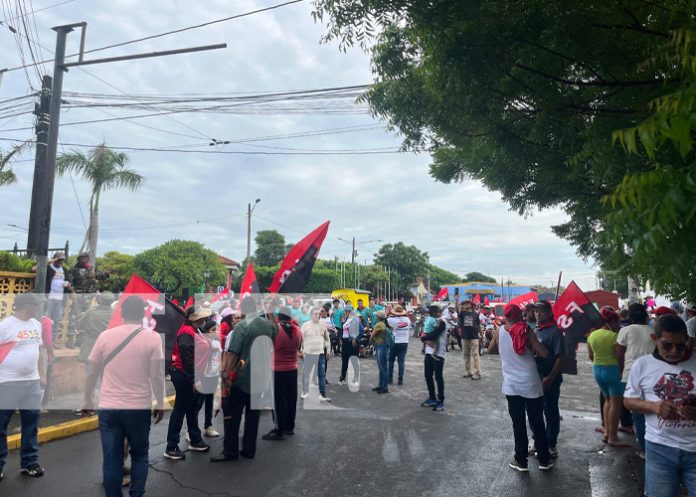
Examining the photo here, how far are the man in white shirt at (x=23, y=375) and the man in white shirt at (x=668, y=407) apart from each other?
17.8ft

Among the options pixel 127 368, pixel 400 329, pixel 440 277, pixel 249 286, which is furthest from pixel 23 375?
pixel 440 277

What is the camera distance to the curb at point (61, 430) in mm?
5934

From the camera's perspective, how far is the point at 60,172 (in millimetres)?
19906

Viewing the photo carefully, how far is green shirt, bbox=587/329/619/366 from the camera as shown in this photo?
6.21 m

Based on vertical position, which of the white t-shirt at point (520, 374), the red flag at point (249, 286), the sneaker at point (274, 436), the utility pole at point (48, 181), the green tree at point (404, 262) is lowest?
the sneaker at point (274, 436)

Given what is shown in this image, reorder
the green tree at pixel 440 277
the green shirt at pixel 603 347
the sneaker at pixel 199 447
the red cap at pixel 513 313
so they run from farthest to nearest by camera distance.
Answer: the green tree at pixel 440 277, the green shirt at pixel 603 347, the sneaker at pixel 199 447, the red cap at pixel 513 313

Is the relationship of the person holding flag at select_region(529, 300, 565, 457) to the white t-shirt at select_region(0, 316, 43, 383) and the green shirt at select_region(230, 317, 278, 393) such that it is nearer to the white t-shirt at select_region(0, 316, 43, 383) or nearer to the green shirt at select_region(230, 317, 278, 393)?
the green shirt at select_region(230, 317, 278, 393)

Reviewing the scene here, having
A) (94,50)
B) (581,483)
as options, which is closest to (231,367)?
(581,483)

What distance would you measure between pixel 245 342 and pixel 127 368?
183cm

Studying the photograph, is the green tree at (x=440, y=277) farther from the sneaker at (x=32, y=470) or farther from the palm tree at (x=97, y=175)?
the sneaker at (x=32, y=470)

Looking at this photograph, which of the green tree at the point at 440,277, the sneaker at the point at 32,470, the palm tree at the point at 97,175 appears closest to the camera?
the sneaker at the point at 32,470

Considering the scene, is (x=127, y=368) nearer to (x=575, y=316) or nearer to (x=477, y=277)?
(x=575, y=316)

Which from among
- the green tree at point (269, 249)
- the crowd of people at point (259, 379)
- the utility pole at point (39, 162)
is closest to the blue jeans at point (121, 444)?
the crowd of people at point (259, 379)

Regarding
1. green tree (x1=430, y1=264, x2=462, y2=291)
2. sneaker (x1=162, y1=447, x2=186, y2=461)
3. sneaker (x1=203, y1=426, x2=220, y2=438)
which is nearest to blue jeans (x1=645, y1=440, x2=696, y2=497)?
sneaker (x1=162, y1=447, x2=186, y2=461)
